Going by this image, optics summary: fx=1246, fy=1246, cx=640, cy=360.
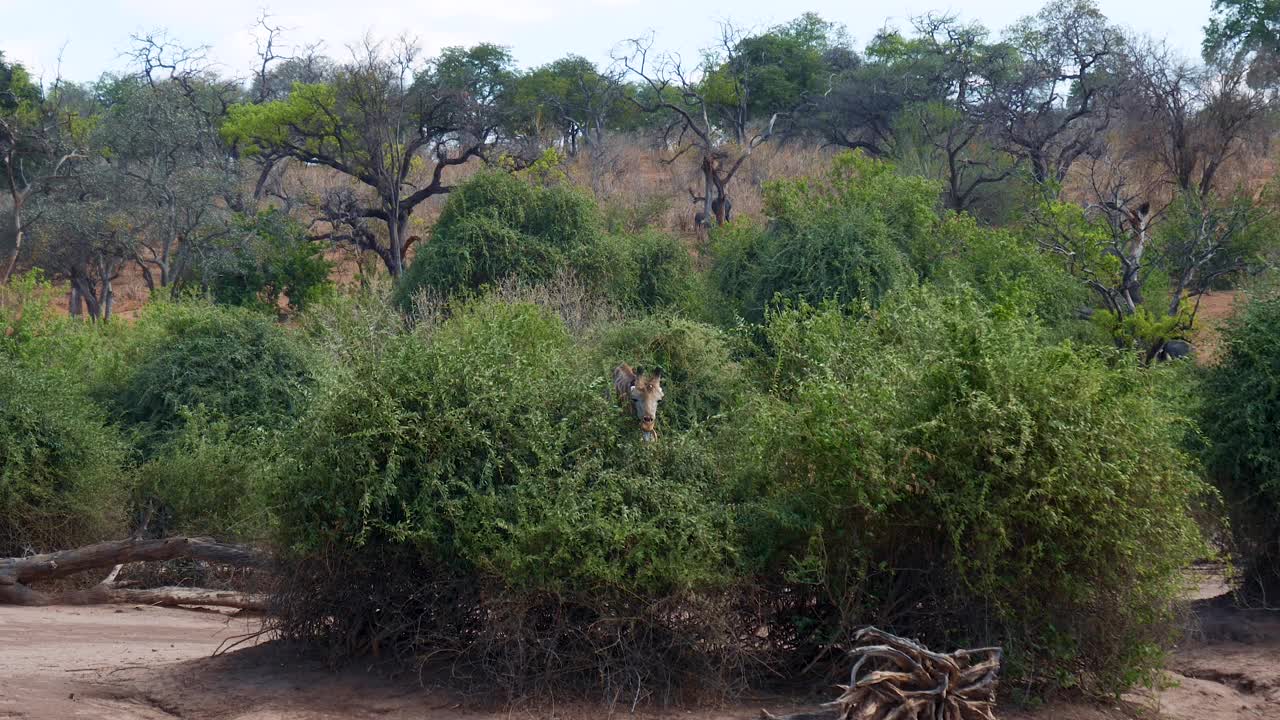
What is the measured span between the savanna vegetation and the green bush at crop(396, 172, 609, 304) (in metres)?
0.09

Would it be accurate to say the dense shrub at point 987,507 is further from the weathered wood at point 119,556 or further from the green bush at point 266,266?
the green bush at point 266,266

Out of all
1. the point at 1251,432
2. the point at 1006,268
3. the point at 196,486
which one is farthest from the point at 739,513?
the point at 1006,268

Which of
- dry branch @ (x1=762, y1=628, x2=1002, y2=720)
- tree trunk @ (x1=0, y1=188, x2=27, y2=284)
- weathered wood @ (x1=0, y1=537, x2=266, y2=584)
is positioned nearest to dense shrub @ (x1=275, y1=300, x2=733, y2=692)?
dry branch @ (x1=762, y1=628, x2=1002, y2=720)

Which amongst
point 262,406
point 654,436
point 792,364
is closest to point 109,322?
point 262,406

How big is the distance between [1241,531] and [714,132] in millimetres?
33948

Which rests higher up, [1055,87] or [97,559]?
[1055,87]

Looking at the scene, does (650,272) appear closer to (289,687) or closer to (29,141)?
(289,687)

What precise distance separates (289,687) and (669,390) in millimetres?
6266

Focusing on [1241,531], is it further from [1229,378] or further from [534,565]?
[534,565]

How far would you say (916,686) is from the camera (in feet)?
27.5

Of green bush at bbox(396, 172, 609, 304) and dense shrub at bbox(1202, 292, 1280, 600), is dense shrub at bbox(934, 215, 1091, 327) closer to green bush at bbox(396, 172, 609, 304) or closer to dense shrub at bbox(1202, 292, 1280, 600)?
green bush at bbox(396, 172, 609, 304)

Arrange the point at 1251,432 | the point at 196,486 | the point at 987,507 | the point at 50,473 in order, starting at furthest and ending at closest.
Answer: the point at 196,486, the point at 50,473, the point at 1251,432, the point at 987,507

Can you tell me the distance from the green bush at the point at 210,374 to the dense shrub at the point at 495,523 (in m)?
9.91

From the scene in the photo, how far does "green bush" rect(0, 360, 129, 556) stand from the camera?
1614 centimetres
